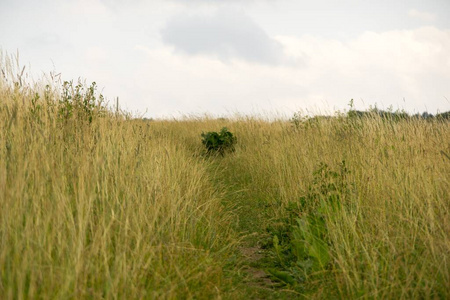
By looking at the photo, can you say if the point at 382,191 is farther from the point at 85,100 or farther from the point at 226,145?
the point at 226,145

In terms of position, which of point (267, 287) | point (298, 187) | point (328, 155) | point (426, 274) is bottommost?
point (267, 287)

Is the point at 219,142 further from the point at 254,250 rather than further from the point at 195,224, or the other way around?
the point at 195,224

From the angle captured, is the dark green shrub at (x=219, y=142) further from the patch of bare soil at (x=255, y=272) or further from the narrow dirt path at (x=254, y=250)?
the patch of bare soil at (x=255, y=272)

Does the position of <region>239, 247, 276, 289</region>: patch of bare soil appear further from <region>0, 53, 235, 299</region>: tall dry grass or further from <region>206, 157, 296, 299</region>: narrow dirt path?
<region>0, 53, 235, 299</region>: tall dry grass

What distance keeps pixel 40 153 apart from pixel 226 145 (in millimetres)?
7637

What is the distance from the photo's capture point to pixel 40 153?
323 centimetres

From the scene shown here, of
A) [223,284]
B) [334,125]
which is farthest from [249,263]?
[334,125]

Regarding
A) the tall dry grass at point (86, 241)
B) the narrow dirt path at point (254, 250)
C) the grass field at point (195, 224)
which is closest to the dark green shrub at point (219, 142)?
the narrow dirt path at point (254, 250)

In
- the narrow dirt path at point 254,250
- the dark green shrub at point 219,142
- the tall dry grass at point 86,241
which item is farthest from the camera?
the dark green shrub at point 219,142

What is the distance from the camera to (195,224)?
3.64 metres

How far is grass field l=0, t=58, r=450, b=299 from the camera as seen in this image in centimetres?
233

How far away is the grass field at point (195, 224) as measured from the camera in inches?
91.8

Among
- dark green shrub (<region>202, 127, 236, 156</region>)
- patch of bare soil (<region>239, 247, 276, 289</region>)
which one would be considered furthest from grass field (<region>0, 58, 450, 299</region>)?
dark green shrub (<region>202, 127, 236, 156</region>)

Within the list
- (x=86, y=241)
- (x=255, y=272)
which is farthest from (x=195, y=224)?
(x=86, y=241)
